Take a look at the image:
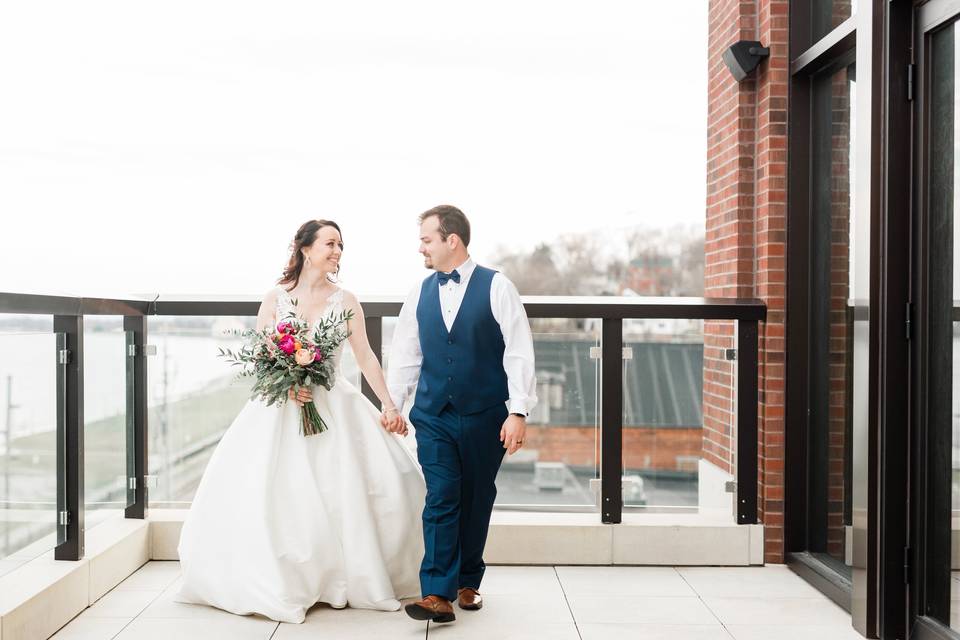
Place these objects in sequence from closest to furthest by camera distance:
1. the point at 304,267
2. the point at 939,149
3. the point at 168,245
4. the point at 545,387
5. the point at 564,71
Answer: the point at 939,149 < the point at 304,267 < the point at 545,387 < the point at 168,245 < the point at 564,71

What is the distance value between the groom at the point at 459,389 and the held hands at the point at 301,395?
1.45 ft

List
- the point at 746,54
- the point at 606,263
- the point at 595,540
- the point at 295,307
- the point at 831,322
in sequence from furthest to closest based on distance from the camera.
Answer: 1. the point at 606,263
2. the point at 746,54
3. the point at 595,540
4. the point at 831,322
5. the point at 295,307

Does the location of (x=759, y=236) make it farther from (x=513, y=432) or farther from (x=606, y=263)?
(x=606, y=263)

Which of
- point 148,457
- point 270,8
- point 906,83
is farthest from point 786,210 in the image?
point 270,8

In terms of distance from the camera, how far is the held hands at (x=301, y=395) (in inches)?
156

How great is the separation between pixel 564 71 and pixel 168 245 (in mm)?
13126

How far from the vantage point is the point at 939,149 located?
136 inches

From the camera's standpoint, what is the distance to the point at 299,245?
13.9 feet

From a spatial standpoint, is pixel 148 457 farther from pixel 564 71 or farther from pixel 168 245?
pixel 564 71

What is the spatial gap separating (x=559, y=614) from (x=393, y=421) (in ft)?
3.54

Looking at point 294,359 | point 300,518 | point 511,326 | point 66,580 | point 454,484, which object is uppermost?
point 511,326

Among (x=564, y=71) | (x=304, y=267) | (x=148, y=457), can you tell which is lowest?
(x=148, y=457)

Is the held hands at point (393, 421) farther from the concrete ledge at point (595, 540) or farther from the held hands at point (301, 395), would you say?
the concrete ledge at point (595, 540)

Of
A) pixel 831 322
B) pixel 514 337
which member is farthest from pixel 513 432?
pixel 831 322
